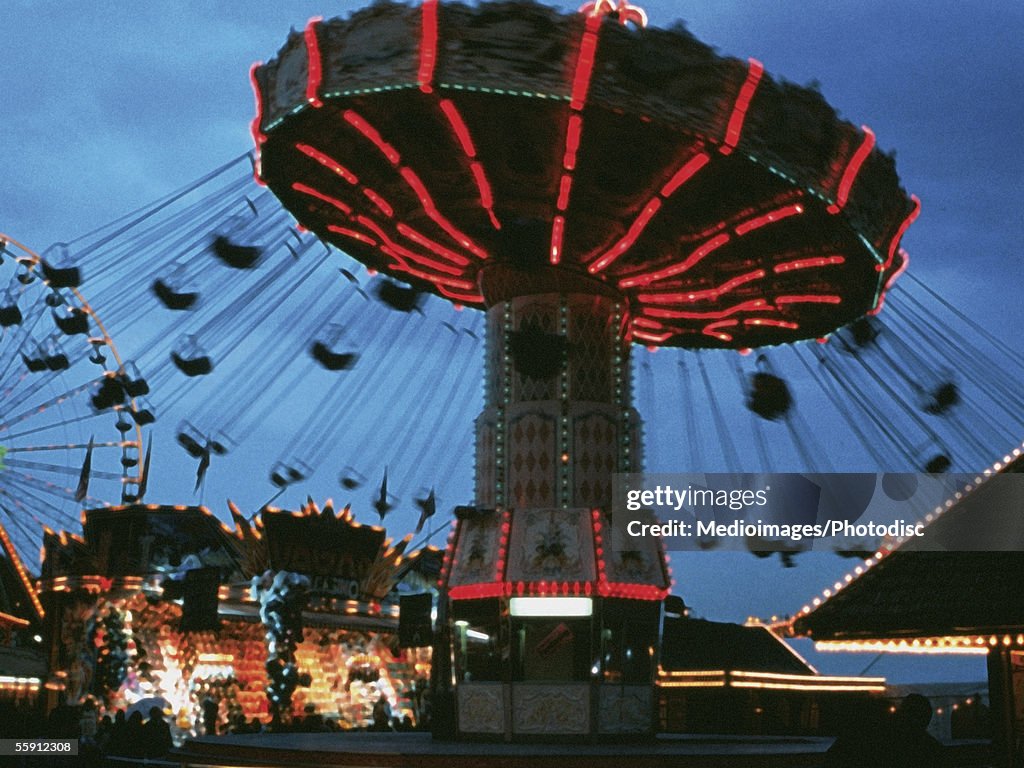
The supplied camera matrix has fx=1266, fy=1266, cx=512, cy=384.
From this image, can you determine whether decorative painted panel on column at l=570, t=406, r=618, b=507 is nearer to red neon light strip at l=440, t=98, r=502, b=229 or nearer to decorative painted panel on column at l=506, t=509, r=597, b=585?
decorative painted panel on column at l=506, t=509, r=597, b=585

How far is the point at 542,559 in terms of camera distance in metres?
21.1

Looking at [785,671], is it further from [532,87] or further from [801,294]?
→ [532,87]

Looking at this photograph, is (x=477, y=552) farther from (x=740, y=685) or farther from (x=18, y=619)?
(x=18, y=619)

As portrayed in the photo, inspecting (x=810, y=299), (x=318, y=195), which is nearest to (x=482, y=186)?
(x=318, y=195)

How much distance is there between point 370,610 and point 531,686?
22488 mm

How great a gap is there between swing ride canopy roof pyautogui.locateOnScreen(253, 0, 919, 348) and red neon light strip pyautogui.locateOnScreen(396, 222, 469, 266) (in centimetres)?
5

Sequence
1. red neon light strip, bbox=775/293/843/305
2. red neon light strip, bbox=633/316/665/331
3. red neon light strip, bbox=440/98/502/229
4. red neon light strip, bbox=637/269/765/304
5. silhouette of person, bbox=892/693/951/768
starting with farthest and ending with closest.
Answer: red neon light strip, bbox=633/316/665/331 → red neon light strip, bbox=775/293/843/305 → red neon light strip, bbox=637/269/765/304 → red neon light strip, bbox=440/98/502/229 → silhouette of person, bbox=892/693/951/768

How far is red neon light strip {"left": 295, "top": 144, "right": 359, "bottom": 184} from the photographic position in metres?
20.8

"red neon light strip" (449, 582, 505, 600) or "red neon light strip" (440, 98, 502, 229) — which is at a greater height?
"red neon light strip" (440, 98, 502, 229)

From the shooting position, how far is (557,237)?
22.4 metres

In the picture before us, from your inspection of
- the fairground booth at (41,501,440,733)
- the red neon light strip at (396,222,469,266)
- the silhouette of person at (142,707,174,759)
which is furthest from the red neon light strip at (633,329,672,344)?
the silhouette of person at (142,707,174,759)

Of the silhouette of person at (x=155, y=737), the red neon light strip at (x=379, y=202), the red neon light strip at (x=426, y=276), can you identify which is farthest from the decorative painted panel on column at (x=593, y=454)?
the silhouette of person at (x=155, y=737)

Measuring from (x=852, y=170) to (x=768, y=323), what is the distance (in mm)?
7809

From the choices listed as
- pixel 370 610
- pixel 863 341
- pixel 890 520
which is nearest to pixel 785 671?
pixel 370 610
